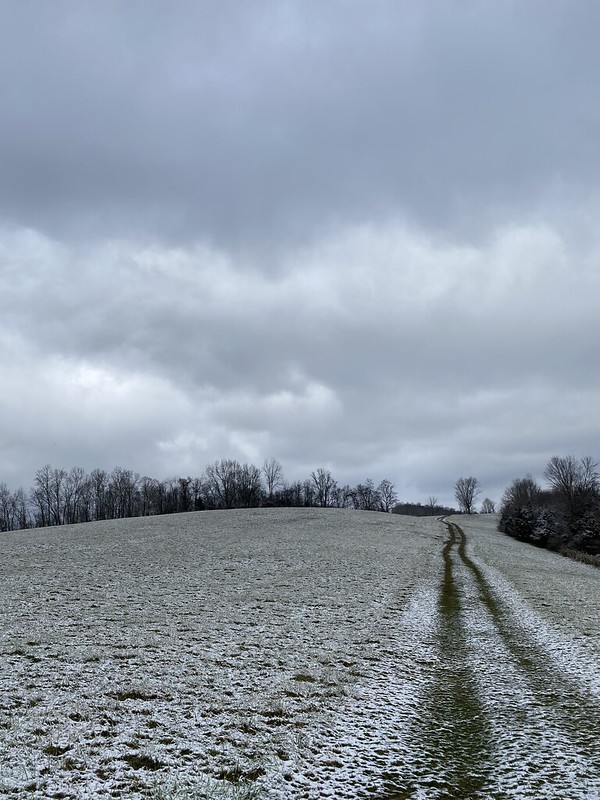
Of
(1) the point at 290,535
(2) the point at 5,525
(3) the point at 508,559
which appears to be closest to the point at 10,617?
(1) the point at 290,535

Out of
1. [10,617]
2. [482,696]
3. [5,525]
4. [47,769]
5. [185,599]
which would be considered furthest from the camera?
[5,525]

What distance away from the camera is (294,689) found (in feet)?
36.0

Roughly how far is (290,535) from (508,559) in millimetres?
19953

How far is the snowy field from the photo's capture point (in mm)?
7352

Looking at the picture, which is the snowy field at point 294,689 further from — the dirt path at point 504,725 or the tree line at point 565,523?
the tree line at point 565,523

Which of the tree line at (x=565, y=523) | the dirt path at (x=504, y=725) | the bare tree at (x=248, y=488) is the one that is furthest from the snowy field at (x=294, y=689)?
the bare tree at (x=248, y=488)

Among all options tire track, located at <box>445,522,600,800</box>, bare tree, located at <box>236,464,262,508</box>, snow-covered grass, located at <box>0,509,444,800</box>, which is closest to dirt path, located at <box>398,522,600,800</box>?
tire track, located at <box>445,522,600,800</box>

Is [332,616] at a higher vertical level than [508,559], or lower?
higher

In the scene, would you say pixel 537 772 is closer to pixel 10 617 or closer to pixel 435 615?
pixel 435 615

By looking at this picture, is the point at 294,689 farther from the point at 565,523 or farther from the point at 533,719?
the point at 565,523

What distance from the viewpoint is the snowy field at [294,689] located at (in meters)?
7.35

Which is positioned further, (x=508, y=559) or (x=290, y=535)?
(x=290, y=535)

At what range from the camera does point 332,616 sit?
59.4ft

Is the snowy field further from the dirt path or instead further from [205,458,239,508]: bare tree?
[205,458,239,508]: bare tree
